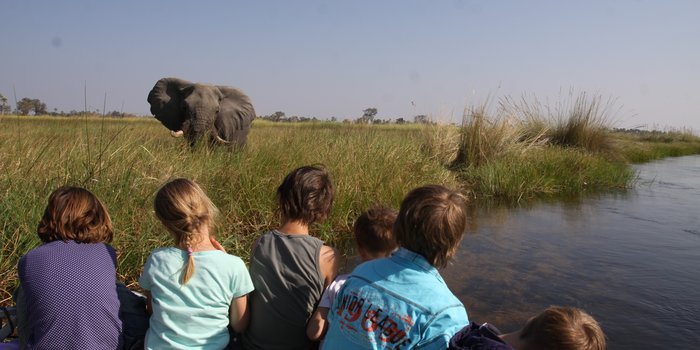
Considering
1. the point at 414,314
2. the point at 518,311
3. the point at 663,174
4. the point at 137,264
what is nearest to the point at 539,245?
the point at 518,311

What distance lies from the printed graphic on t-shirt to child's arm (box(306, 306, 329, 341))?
1.15 feet

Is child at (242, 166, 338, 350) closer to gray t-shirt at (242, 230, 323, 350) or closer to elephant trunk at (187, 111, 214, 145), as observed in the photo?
gray t-shirt at (242, 230, 323, 350)

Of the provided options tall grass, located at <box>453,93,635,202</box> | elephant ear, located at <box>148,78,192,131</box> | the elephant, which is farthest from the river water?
elephant ear, located at <box>148,78,192,131</box>

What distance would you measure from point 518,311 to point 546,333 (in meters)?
2.55

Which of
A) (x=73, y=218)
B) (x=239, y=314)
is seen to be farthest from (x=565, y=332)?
(x=73, y=218)

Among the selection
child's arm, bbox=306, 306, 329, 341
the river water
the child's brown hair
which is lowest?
the river water

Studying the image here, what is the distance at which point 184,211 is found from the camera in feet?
7.05

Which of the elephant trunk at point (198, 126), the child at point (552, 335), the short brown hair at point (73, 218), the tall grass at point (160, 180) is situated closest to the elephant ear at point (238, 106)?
the elephant trunk at point (198, 126)

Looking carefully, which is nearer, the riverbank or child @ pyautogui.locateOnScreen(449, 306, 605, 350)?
child @ pyautogui.locateOnScreen(449, 306, 605, 350)

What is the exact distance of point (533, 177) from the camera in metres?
9.57

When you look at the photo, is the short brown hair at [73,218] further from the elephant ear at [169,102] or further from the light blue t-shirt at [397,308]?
the elephant ear at [169,102]

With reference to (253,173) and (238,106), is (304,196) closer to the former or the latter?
(253,173)

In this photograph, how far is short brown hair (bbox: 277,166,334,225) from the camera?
2.35m

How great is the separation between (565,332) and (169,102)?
33.7 feet
